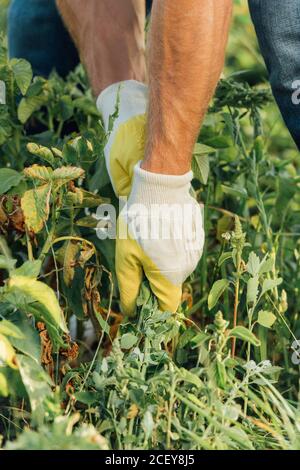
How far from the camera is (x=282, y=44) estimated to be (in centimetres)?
157

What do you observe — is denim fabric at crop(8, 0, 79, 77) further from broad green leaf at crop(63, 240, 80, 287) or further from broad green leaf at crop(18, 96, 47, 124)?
broad green leaf at crop(63, 240, 80, 287)

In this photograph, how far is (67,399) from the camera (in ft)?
4.71

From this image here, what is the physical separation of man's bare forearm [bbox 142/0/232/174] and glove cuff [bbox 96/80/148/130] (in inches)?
5.6

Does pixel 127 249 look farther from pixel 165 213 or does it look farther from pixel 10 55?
pixel 10 55

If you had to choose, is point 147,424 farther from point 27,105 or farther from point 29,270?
point 27,105

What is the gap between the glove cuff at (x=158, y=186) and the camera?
4.82 ft

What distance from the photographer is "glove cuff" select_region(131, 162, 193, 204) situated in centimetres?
147

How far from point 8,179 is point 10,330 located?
0.42 meters

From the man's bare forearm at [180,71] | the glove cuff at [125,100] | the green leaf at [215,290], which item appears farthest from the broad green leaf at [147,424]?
the glove cuff at [125,100]

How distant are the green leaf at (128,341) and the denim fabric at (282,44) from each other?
53cm

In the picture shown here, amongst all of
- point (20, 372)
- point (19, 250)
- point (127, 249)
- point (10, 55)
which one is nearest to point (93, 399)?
point (20, 372)

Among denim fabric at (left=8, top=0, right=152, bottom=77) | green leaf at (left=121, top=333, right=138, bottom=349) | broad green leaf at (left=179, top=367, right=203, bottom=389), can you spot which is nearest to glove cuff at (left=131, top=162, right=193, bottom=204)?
green leaf at (left=121, top=333, right=138, bottom=349)

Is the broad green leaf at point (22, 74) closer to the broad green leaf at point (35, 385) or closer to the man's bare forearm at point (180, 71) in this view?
the man's bare forearm at point (180, 71)

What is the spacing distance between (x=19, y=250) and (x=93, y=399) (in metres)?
0.59
